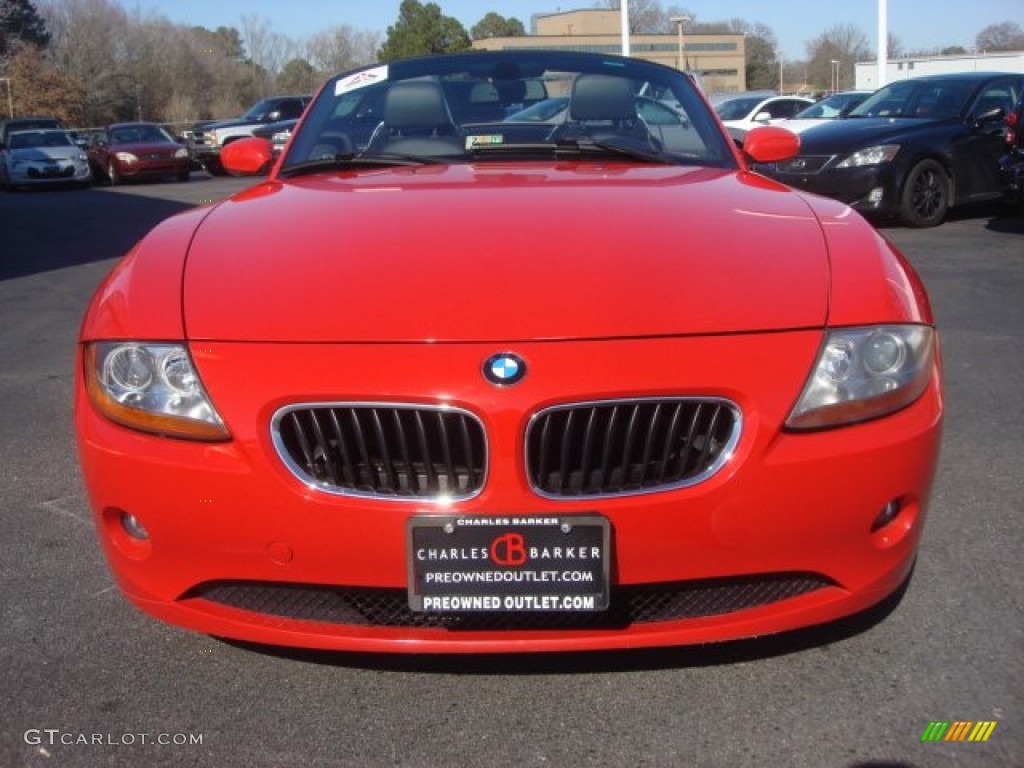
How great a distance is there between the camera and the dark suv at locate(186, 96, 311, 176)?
86.4 feet

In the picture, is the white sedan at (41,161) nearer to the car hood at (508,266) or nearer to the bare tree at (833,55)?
the car hood at (508,266)

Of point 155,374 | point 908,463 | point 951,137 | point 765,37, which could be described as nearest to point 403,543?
point 155,374

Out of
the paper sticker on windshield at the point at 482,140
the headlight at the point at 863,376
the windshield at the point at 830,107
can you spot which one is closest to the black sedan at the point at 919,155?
the windshield at the point at 830,107

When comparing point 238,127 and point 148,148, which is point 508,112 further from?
point 238,127

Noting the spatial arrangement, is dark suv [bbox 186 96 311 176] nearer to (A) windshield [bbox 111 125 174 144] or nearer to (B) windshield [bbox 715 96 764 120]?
(A) windshield [bbox 111 125 174 144]

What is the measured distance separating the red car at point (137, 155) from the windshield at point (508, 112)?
867 inches

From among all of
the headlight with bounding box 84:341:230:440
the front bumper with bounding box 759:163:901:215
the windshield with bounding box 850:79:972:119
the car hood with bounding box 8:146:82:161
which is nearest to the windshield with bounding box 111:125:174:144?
the car hood with bounding box 8:146:82:161

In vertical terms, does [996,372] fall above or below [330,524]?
below

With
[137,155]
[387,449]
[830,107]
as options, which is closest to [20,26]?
[137,155]

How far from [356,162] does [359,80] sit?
26.4 inches

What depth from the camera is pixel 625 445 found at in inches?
85.3

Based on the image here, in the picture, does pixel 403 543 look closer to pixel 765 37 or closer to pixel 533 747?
pixel 533 747

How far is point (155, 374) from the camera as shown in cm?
232

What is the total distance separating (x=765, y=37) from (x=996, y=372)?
99460 millimetres
